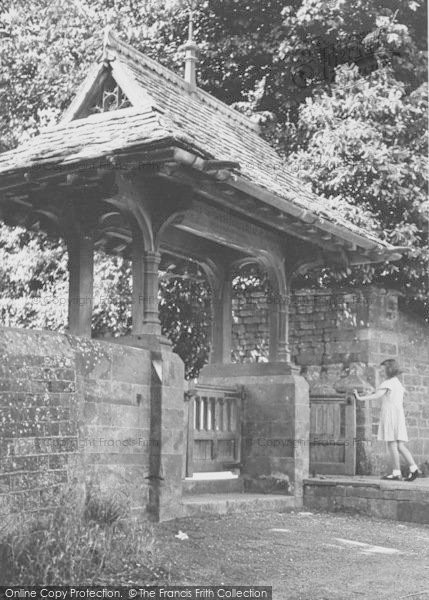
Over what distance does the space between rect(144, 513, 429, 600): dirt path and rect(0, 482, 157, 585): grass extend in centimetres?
32

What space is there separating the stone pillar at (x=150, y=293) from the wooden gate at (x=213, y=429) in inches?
47.0

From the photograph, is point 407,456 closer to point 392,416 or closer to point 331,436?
point 392,416

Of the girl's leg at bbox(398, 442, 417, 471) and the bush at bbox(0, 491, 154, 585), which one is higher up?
the girl's leg at bbox(398, 442, 417, 471)

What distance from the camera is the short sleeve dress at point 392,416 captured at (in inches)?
485

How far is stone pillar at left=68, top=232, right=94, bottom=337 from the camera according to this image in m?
10.2

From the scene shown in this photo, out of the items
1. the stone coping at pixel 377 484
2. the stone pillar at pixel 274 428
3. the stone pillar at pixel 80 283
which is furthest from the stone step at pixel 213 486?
the stone pillar at pixel 80 283

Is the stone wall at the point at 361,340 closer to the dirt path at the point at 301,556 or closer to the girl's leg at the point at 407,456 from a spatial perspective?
the girl's leg at the point at 407,456

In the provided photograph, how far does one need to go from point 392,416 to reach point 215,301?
2.76 metres

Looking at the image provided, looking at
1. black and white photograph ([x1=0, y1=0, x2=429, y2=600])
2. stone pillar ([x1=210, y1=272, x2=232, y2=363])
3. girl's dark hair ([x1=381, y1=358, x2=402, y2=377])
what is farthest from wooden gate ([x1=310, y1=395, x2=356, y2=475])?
stone pillar ([x1=210, y1=272, x2=232, y2=363])

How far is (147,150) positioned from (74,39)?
9793 millimetres

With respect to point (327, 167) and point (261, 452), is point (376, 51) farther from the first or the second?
point (261, 452)

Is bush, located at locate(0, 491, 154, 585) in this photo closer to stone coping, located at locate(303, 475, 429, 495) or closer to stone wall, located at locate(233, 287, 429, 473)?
stone coping, located at locate(303, 475, 429, 495)

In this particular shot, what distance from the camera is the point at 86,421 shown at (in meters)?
8.25

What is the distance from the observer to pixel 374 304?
15.1 m
